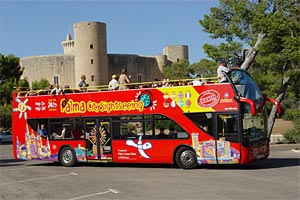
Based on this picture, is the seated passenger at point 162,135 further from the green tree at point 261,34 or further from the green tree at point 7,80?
the green tree at point 7,80

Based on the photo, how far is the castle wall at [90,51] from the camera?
76.7 m

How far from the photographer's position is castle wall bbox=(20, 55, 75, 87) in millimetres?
75562

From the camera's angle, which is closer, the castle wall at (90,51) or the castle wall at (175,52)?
the castle wall at (90,51)

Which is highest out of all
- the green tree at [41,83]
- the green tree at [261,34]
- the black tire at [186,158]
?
the green tree at [41,83]

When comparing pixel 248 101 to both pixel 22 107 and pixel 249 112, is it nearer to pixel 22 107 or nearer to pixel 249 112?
pixel 249 112

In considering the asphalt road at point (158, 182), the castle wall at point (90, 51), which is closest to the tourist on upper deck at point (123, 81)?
the asphalt road at point (158, 182)

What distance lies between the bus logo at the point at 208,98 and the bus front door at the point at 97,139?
3491 millimetres

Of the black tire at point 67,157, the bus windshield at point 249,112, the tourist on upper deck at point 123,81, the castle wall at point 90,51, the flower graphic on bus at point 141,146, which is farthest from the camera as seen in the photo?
the castle wall at point 90,51

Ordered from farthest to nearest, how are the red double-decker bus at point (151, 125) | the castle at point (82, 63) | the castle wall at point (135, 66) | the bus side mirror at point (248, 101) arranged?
the castle wall at point (135, 66) < the castle at point (82, 63) < the red double-decker bus at point (151, 125) < the bus side mirror at point (248, 101)

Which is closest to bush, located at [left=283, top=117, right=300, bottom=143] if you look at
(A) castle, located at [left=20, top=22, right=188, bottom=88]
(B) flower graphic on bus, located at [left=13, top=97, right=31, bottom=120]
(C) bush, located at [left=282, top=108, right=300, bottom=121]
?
(C) bush, located at [left=282, top=108, right=300, bottom=121]

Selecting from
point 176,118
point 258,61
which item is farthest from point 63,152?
point 258,61

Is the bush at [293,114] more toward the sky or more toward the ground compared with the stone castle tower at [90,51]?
more toward the ground

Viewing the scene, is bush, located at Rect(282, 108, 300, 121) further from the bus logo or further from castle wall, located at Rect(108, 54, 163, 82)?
castle wall, located at Rect(108, 54, 163, 82)

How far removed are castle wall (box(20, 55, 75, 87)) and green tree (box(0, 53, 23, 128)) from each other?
16.2 meters
